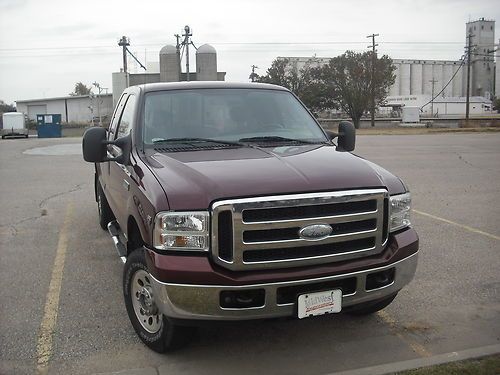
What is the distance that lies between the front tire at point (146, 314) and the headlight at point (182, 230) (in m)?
0.36

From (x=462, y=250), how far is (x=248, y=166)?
152 inches

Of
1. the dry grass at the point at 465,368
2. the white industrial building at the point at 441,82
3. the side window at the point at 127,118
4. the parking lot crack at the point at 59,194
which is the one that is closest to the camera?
the dry grass at the point at 465,368

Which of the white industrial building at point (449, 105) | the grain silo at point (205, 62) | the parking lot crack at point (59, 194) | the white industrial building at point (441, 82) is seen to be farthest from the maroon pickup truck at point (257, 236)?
the white industrial building at point (449, 105)

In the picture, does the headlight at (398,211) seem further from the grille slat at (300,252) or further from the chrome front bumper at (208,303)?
the chrome front bumper at (208,303)

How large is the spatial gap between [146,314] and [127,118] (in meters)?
2.14

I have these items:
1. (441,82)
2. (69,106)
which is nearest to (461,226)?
(69,106)

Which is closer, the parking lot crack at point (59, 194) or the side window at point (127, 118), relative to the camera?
the side window at point (127, 118)

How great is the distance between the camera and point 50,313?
4.48 m

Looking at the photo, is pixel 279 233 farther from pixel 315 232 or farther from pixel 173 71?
pixel 173 71

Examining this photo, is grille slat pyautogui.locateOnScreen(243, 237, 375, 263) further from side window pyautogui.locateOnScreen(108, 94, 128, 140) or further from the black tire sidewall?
side window pyautogui.locateOnScreen(108, 94, 128, 140)

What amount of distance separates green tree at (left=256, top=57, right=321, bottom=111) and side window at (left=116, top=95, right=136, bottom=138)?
213ft

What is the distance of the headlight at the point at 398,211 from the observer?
3.70m

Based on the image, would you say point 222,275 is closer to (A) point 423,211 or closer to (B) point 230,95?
(B) point 230,95

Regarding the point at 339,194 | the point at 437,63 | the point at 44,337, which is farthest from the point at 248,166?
the point at 437,63
